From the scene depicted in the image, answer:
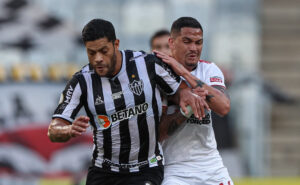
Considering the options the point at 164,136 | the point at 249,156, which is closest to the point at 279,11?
the point at 249,156

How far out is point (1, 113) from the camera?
13.5m

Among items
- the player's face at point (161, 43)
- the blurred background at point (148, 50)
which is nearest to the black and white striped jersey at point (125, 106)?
the player's face at point (161, 43)

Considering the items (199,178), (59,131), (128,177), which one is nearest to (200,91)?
(199,178)

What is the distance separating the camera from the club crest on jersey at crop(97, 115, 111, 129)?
17.0 ft

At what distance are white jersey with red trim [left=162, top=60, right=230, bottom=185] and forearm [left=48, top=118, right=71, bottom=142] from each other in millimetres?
945

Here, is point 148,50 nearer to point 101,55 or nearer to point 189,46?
point 189,46

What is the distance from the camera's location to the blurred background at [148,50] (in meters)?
13.6

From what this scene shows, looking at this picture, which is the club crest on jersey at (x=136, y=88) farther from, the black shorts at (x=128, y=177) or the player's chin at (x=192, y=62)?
the black shorts at (x=128, y=177)

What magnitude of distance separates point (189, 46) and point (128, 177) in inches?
45.3

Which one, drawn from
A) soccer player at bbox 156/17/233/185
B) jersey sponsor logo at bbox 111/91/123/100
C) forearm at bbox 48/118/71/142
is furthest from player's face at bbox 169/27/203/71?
forearm at bbox 48/118/71/142

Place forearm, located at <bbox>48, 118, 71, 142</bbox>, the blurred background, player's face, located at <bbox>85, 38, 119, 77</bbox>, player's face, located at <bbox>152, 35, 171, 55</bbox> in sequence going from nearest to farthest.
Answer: forearm, located at <bbox>48, 118, 71, 142</bbox>, player's face, located at <bbox>85, 38, 119, 77</bbox>, player's face, located at <bbox>152, 35, 171, 55</bbox>, the blurred background

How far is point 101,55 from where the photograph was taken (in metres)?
4.91

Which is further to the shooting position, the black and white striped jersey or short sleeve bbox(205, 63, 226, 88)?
short sleeve bbox(205, 63, 226, 88)

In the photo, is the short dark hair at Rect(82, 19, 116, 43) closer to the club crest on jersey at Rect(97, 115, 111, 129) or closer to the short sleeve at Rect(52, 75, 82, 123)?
the short sleeve at Rect(52, 75, 82, 123)
